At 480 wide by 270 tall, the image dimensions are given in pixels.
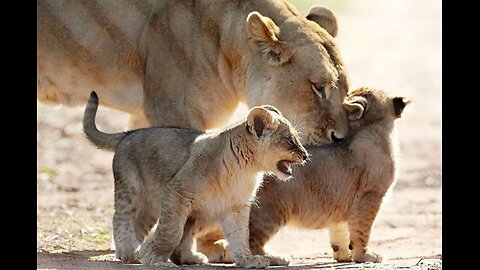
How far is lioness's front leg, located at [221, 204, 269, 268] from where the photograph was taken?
7.25m

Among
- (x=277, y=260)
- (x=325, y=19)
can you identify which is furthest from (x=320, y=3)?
(x=277, y=260)

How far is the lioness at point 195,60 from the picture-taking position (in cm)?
823

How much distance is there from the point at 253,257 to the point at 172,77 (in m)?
1.76

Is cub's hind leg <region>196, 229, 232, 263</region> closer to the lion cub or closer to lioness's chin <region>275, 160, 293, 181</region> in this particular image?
the lion cub

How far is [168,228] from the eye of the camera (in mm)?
7082

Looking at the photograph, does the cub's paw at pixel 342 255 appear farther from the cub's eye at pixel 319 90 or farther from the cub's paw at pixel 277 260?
the cub's eye at pixel 319 90

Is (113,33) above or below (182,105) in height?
above

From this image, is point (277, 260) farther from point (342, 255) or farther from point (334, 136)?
point (334, 136)

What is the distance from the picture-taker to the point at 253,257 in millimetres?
7266

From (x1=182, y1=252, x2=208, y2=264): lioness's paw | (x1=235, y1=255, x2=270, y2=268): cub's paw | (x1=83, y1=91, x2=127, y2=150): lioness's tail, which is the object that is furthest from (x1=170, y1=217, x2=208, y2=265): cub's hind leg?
(x1=83, y1=91, x2=127, y2=150): lioness's tail
